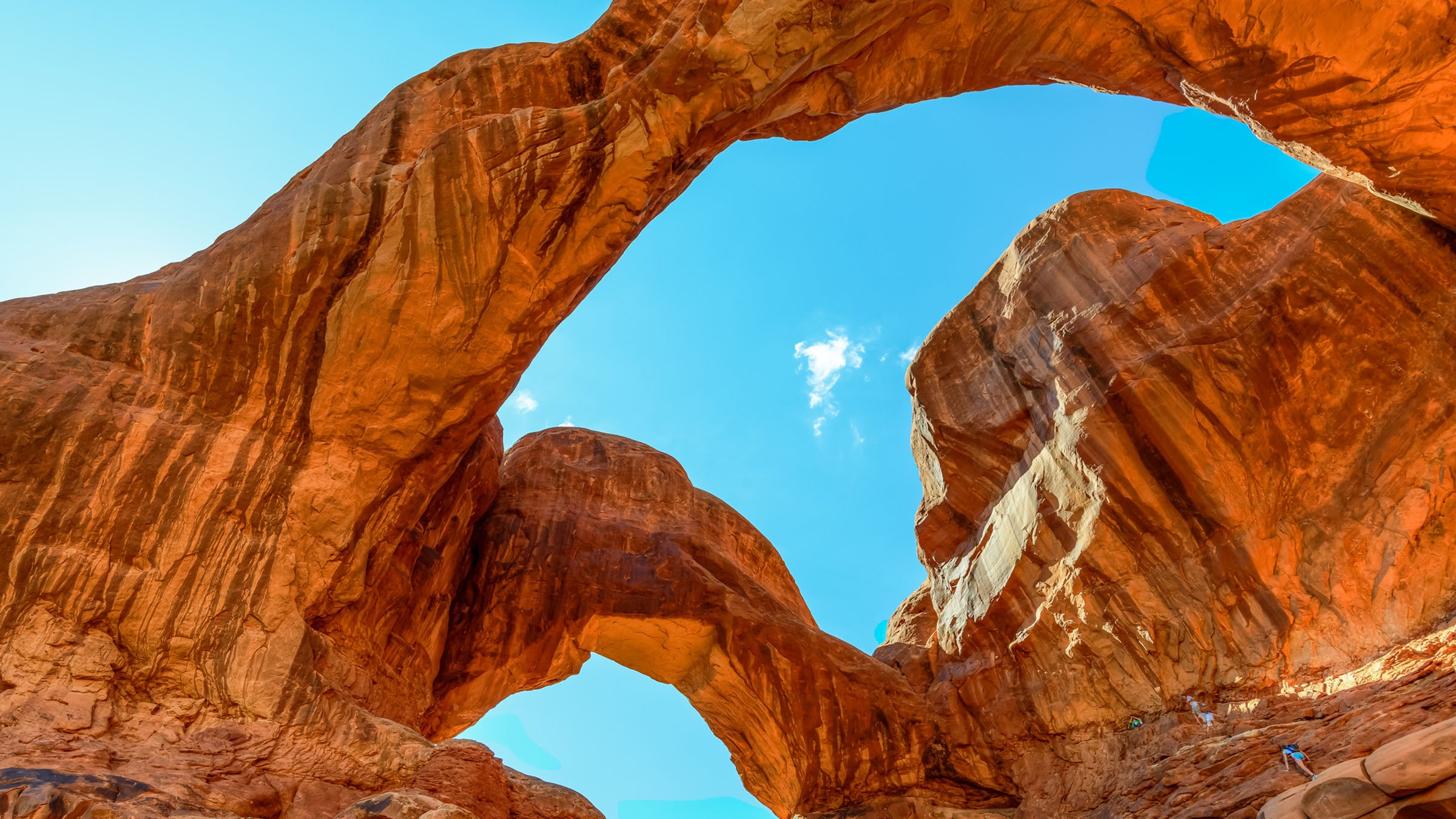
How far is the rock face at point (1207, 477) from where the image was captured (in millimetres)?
12875

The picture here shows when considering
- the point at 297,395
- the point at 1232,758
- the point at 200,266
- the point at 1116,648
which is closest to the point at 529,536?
the point at 297,395

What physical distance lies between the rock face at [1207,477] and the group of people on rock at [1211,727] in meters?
0.17

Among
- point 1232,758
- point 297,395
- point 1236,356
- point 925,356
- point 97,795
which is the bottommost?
point 97,795

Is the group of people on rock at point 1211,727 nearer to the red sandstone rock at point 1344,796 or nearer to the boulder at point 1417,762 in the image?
the red sandstone rock at point 1344,796

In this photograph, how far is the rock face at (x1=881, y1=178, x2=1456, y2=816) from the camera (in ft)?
42.2

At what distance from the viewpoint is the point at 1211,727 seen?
13.4 meters

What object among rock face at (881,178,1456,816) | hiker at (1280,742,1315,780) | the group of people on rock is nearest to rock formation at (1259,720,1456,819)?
the group of people on rock

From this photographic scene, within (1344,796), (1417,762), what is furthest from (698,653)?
(1417,762)

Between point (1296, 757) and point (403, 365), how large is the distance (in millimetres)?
13105

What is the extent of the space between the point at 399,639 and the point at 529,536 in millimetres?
4026

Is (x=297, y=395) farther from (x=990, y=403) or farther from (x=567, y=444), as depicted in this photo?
(x=990, y=403)

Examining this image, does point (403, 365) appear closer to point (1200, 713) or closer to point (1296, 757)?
point (1296, 757)

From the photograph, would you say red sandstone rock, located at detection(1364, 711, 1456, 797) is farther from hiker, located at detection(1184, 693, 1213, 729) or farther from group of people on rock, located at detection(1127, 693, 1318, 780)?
hiker, located at detection(1184, 693, 1213, 729)

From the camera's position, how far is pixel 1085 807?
14.4 meters
